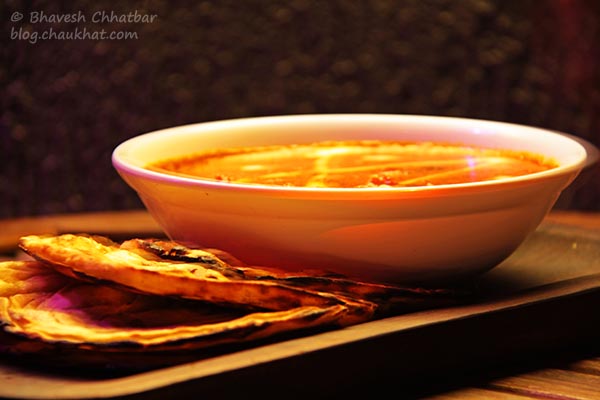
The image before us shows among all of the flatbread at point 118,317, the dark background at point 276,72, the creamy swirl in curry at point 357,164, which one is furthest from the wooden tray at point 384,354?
the dark background at point 276,72

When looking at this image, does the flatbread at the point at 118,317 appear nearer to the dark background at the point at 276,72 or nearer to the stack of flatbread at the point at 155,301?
the stack of flatbread at the point at 155,301

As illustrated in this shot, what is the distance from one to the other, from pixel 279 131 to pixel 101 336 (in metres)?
0.51

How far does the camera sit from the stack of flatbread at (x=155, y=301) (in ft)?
2.22

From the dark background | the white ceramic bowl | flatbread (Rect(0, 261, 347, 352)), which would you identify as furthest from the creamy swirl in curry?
the dark background

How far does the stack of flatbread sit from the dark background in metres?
1.56

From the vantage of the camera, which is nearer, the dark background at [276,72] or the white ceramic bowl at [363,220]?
the white ceramic bowl at [363,220]

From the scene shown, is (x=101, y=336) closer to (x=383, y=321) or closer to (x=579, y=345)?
(x=383, y=321)

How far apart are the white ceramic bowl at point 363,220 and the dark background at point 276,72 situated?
1.42 meters

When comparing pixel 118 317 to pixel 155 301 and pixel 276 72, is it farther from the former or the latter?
pixel 276 72

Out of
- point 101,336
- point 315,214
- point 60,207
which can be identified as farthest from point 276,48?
point 101,336

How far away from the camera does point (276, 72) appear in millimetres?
2365

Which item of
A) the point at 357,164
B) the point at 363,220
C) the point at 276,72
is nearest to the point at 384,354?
the point at 363,220

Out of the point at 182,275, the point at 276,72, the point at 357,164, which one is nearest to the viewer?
the point at 182,275

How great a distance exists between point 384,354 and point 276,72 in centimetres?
169
